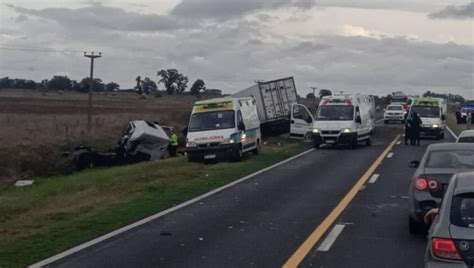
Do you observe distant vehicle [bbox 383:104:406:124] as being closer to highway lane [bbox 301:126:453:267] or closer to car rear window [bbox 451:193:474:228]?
highway lane [bbox 301:126:453:267]

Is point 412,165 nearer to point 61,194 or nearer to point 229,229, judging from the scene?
point 229,229

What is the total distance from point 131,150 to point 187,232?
73.5 feet

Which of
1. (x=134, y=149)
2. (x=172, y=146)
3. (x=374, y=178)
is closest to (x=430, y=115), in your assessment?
(x=172, y=146)

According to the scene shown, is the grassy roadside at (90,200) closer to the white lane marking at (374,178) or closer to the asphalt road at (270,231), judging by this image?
the asphalt road at (270,231)

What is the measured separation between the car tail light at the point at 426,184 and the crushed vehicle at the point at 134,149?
22241 millimetres

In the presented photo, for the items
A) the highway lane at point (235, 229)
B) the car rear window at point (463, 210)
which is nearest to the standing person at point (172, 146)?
the highway lane at point (235, 229)

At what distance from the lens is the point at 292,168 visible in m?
26.3

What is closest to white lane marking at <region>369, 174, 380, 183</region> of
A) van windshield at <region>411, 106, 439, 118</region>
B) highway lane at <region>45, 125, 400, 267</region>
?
highway lane at <region>45, 125, 400, 267</region>

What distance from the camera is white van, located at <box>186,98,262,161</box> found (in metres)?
29.6

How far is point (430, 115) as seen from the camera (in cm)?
4425

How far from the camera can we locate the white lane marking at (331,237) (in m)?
11.8

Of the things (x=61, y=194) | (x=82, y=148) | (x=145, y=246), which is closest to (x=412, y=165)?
(x=145, y=246)

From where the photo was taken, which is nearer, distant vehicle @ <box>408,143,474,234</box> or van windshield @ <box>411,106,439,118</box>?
distant vehicle @ <box>408,143,474,234</box>

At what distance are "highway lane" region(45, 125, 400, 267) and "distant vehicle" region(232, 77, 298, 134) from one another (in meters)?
22.5
